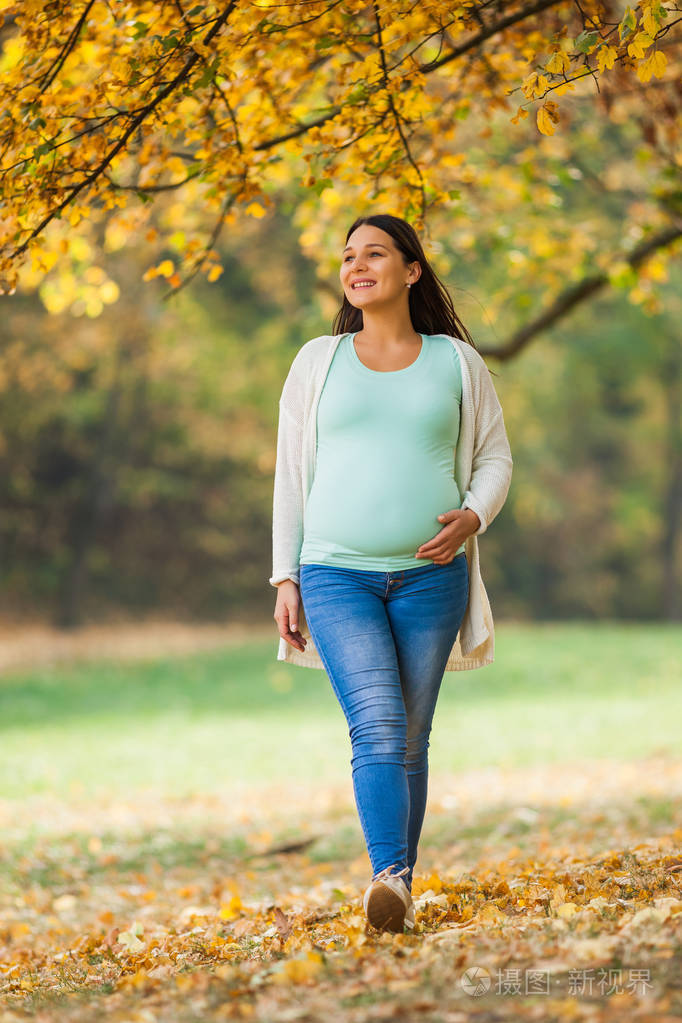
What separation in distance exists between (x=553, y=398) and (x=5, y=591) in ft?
51.6

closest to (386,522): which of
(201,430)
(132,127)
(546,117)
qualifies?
(546,117)

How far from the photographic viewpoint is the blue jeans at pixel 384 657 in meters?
3.49

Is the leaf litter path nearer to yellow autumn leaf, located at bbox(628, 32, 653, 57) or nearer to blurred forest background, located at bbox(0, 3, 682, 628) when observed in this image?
blurred forest background, located at bbox(0, 3, 682, 628)

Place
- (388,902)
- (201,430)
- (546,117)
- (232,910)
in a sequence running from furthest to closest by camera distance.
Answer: (201,430) → (232,910) → (546,117) → (388,902)

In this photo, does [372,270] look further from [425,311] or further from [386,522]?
[386,522]

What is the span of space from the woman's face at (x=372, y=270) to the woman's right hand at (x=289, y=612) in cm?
97

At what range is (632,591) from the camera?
33.8 metres

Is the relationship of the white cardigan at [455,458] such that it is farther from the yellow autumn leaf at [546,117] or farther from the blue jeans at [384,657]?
the yellow autumn leaf at [546,117]

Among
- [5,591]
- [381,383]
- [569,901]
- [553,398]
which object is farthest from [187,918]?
[553,398]

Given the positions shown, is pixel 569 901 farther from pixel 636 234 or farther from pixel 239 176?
pixel 636 234

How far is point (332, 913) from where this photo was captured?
4328 mm

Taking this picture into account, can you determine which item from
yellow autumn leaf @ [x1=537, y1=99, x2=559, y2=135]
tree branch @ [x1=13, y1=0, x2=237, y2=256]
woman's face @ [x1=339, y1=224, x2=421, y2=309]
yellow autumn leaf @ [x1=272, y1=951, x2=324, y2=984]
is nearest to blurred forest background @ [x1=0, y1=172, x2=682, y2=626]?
tree branch @ [x1=13, y1=0, x2=237, y2=256]

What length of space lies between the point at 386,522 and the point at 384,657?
1.39ft

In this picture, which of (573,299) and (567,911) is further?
(573,299)
